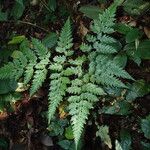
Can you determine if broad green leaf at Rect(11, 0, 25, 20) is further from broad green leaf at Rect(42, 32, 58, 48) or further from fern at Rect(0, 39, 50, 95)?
fern at Rect(0, 39, 50, 95)

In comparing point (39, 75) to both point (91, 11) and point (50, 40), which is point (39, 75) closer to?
point (50, 40)

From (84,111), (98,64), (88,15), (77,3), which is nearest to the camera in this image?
(84,111)

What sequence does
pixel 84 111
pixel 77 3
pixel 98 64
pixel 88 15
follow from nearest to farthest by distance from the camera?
pixel 84 111
pixel 98 64
pixel 88 15
pixel 77 3

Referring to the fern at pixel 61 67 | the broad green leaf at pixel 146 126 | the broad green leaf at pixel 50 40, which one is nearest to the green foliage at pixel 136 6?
the fern at pixel 61 67

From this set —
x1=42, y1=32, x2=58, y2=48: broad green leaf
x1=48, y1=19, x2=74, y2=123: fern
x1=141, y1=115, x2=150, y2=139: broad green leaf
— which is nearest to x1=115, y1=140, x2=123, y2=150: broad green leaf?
x1=141, y1=115, x2=150, y2=139: broad green leaf

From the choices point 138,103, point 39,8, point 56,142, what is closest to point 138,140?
point 138,103

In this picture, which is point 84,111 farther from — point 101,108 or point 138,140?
point 138,140

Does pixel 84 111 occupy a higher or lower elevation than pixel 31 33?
lower

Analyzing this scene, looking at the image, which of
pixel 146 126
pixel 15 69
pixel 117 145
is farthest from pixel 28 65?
pixel 146 126

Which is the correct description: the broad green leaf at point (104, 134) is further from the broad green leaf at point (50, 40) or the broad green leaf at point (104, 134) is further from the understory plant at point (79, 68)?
the broad green leaf at point (50, 40)
